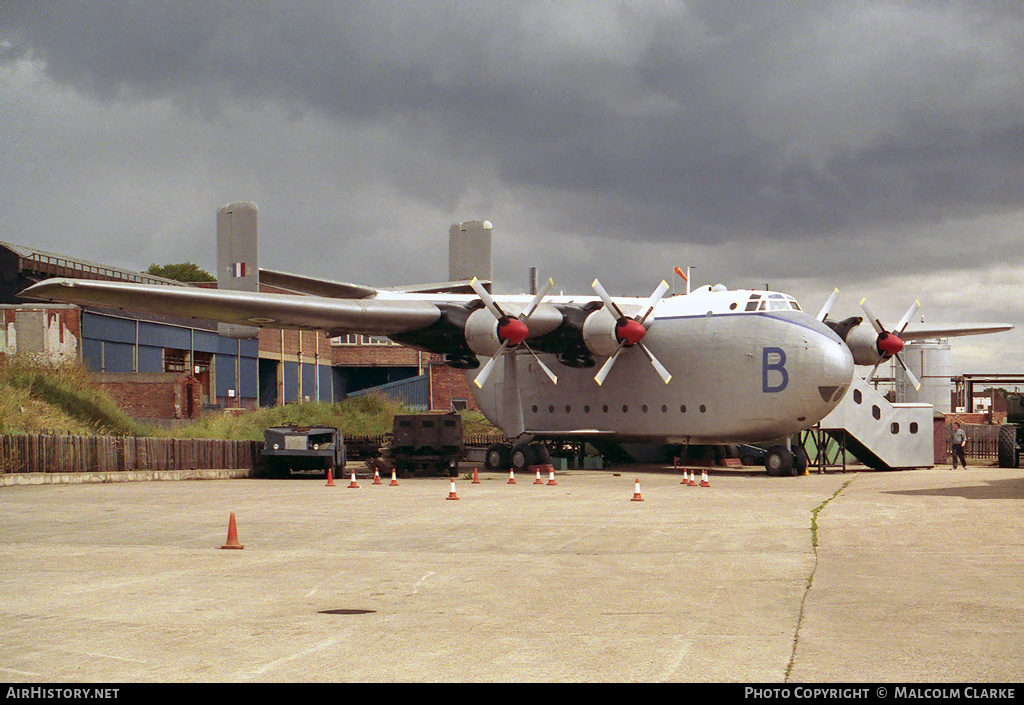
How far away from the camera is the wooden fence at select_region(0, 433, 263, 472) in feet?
75.7

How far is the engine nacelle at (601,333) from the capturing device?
101 feet

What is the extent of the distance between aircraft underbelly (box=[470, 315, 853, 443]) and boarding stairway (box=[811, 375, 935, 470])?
3019 millimetres

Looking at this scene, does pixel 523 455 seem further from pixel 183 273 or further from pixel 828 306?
pixel 183 273

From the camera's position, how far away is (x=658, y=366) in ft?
98.2

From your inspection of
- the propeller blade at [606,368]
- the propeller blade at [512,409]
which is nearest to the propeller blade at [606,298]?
the propeller blade at [606,368]

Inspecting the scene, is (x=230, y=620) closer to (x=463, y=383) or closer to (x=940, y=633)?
(x=940, y=633)

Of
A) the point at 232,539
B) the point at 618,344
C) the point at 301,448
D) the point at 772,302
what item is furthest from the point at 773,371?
the point at 232,539

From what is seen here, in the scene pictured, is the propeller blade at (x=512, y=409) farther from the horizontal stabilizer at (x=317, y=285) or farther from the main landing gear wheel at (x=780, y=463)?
the main landing gear wheel at (x=780, y=463)

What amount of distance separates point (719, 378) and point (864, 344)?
274 inches

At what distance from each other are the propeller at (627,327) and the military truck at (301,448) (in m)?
7.94

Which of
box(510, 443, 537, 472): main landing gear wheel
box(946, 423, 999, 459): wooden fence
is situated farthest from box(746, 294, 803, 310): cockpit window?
box(946, 423, 999, 459): wooden fence

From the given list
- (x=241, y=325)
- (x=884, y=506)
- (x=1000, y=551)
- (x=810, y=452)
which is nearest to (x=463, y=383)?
(x=810, y=452)

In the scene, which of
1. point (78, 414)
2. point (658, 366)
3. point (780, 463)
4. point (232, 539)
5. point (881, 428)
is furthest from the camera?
point (881, 428)

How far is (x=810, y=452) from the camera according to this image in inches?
1496
